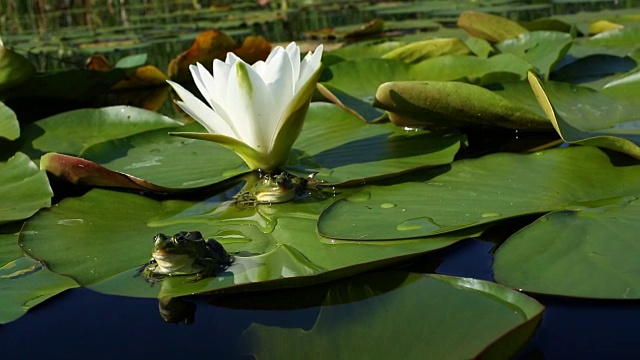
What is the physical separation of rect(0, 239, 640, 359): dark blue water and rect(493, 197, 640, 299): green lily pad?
22 mm

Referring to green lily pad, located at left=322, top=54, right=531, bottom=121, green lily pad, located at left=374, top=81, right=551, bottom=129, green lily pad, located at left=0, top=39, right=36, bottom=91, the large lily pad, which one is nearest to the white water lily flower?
the large lily pad

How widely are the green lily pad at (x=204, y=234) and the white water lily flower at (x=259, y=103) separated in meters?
0.14

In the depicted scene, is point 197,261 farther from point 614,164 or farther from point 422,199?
point 614,164

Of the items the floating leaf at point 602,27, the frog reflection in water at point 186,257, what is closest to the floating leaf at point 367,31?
the floating leaf at point 602,27

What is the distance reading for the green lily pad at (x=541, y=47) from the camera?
208cm

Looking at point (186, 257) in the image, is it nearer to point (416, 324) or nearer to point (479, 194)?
point (416, 324)

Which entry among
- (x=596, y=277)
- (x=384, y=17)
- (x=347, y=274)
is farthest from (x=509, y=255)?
(x=384, y=17)

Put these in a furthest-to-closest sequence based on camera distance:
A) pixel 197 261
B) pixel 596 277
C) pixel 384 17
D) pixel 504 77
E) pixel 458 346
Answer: pixel 384 17
pixel 504 77
pixel 197 261
pixel 596 277
pixel 458 346

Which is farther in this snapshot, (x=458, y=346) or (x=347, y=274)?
(x=347, y=274)

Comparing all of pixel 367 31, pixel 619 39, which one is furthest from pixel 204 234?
pixel 367 31

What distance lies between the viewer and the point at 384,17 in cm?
557

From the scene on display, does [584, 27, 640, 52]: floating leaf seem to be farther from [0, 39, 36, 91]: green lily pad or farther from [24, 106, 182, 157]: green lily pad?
[0, 39, 36, 91]: green lily pad

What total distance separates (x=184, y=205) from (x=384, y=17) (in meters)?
4.57

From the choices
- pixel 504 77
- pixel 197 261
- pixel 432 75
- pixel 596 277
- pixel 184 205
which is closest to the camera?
pixel 596 277
